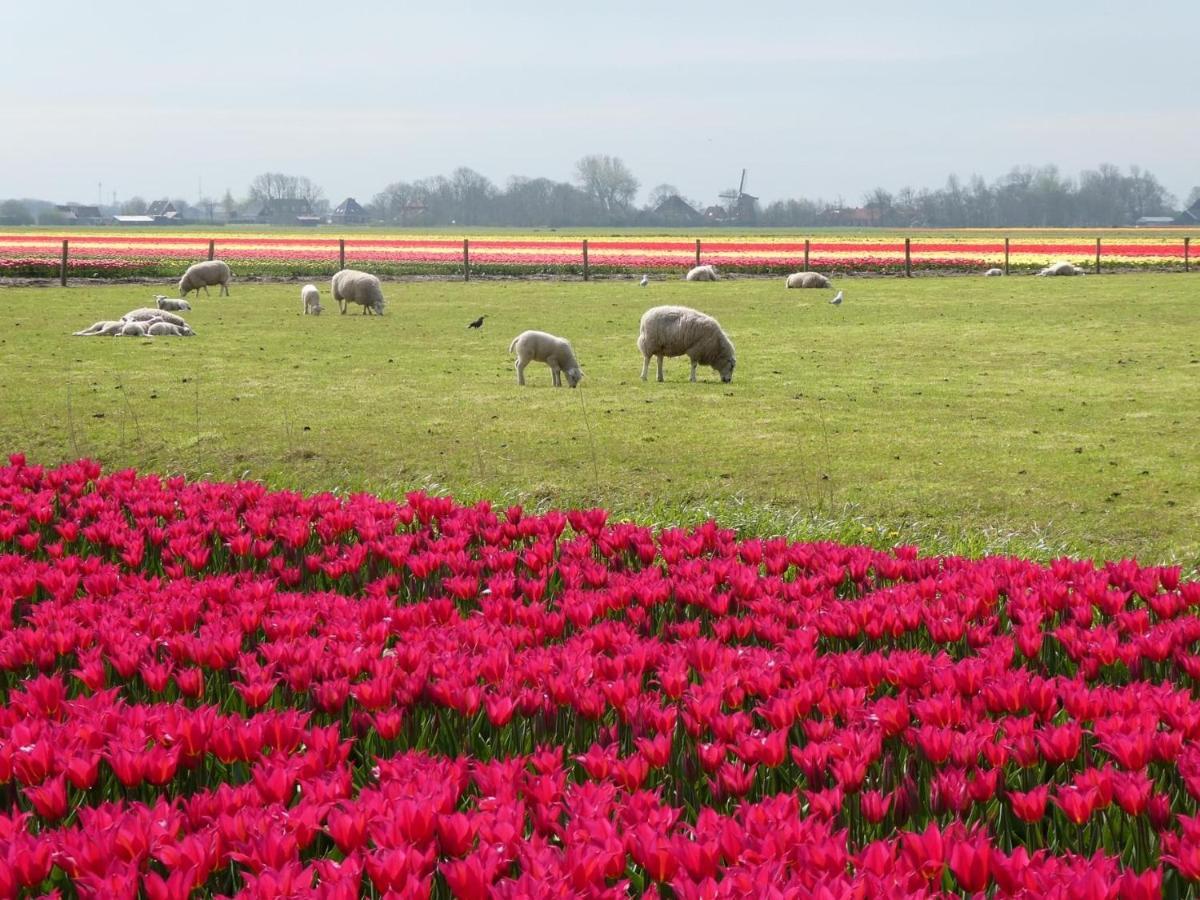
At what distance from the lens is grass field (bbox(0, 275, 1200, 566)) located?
1171 centimetres

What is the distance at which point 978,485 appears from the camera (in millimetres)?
12344

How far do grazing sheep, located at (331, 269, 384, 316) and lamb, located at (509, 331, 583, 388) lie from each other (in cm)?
1584

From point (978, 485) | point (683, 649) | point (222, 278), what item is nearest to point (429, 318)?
point (222, 278)

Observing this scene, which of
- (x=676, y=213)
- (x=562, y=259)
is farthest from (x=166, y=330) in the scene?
(x=676, y=213)

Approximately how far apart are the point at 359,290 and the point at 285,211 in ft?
545

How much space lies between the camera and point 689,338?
2092cm

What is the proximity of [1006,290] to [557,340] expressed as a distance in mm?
26260

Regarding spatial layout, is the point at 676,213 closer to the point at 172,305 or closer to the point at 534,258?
the point at 534,258

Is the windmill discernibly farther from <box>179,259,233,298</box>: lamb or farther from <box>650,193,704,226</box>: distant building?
<box>179,259,233,298</box>: lamb

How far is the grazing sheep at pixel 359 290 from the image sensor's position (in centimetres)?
3556

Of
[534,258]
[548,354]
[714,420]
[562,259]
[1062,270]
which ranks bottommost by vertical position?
[714,420]

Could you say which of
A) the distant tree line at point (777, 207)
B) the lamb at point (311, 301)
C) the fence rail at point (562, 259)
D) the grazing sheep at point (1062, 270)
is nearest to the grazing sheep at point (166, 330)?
the lamb at point (311, 301)

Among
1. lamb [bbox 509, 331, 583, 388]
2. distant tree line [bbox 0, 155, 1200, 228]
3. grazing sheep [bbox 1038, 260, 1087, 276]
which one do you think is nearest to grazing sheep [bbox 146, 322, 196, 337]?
lamb [bbox 509, 331, 583, 388]

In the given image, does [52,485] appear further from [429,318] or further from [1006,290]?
[1006,290]
